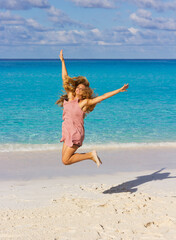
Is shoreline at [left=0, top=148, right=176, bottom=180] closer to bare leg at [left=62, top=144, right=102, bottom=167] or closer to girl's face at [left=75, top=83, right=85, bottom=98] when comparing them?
bare leg at [left=62, top=144, right=102, bottom=167]

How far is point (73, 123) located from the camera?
20.7 ft

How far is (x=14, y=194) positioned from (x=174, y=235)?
10.4 feet

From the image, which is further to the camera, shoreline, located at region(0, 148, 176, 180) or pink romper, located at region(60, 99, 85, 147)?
shoreline, located at region(0, 148, 176, 180)

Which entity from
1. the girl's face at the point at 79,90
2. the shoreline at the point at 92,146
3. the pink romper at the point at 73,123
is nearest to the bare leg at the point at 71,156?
the pink romper at the point at 73,123

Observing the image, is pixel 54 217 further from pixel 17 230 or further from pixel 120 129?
pixel 120 129

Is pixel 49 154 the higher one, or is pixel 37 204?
pixel 49 154

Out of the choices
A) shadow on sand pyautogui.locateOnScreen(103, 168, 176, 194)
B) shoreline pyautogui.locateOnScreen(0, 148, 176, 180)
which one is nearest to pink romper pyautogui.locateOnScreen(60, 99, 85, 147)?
shadow on sand pyautogui.locateOnScreen(103, 168, 176, 194)

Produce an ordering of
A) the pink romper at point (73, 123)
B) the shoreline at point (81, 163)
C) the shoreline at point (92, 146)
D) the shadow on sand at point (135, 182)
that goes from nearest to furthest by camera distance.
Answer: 1. the pink romper at point (73, 123)
2. the shadow on sand at point (135, 182)
3. the shoreline at point (81, 163)
4. the shoreline at point (92, 146)

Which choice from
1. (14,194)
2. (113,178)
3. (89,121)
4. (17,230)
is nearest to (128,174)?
(113,178)

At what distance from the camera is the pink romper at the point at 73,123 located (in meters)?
6.30

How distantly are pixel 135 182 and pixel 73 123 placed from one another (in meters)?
2.46

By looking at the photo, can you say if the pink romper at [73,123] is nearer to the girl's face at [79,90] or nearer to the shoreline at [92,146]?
the girl's face at [79,90]

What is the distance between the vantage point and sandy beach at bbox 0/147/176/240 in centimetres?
527

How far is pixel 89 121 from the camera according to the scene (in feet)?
56.5
